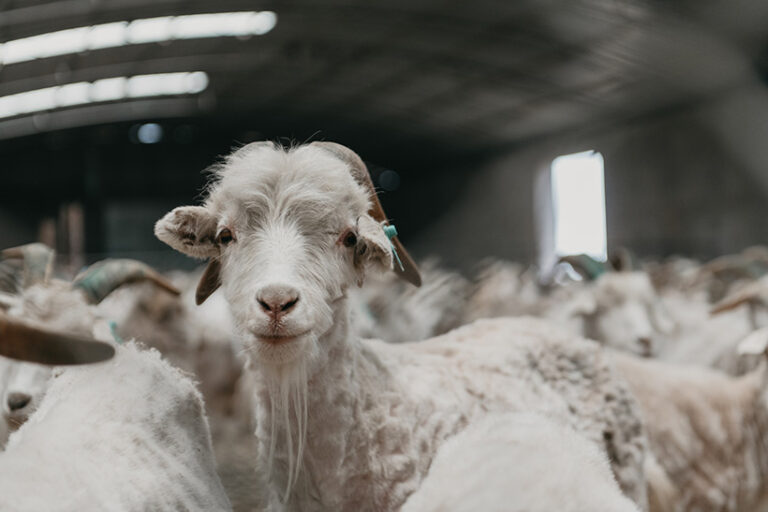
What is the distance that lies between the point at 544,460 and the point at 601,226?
44.3 ft

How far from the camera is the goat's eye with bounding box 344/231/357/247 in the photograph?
2527mm

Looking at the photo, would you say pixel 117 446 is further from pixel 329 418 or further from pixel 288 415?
pixel 329 418

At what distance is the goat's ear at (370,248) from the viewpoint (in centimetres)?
246

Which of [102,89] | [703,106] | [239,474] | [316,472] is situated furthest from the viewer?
[703,106]

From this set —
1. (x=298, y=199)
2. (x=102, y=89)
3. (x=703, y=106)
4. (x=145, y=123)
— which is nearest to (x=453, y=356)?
(x=298, y=199)

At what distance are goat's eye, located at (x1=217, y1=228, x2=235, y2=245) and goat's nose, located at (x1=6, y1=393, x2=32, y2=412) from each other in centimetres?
130

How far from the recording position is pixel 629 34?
10164 millimetres

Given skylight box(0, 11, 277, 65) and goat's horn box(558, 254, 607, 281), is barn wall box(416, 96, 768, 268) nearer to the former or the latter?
goat's horn box(558, 254, 607, 281)

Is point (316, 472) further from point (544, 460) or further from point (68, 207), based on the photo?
point (68, 207)

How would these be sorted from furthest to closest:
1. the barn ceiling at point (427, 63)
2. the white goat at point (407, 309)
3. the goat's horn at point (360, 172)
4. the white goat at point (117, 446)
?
the barn ceiling at point (427, 63)
the white goat at point (407, 309)
the goat's horn at point (360, 172)
the white goat at point (117, 446)

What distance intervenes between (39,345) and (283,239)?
98cm

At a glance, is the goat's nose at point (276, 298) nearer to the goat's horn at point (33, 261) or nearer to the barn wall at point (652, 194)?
the goat's horn at point (33, 261)

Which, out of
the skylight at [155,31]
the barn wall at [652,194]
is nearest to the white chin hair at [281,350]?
the skylight at [155,31]

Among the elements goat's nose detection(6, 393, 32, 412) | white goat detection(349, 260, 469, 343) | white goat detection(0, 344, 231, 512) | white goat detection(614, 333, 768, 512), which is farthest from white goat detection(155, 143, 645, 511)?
white goat detection(349, 260, 469, 343)
